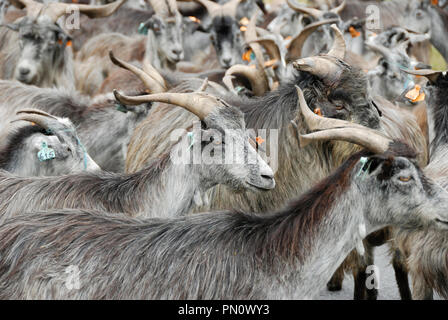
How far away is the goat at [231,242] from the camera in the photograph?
3.81 meters

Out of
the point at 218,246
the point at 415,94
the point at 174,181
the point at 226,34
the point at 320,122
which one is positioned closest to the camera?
the point at 218,246

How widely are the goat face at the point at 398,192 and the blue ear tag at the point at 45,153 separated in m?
2.60

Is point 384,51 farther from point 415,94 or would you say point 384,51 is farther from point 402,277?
point 402,277

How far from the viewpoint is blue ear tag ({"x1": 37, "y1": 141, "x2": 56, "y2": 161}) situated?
5.54 m

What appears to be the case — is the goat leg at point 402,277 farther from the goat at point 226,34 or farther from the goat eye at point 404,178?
the goat at point 226,34

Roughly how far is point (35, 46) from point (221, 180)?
4565mm

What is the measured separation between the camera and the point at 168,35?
993cm

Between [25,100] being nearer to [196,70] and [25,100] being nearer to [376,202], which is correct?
[196,70]

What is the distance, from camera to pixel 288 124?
5434 millimetres

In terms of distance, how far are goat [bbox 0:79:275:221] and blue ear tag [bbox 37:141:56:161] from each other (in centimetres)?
58

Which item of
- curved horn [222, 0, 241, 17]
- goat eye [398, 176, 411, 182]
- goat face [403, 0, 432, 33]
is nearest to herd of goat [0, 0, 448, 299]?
goat eye [398, 176, 411, 182]

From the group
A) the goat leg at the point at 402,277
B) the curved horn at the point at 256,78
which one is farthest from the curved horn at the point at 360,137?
the curved horn at the point at 256,78

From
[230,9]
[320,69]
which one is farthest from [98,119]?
[230,9]

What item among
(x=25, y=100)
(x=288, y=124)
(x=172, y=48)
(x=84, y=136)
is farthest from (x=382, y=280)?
(x=172, y=48)
